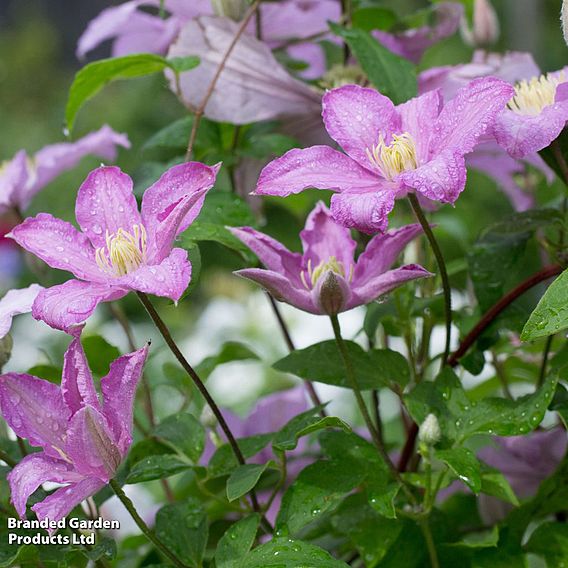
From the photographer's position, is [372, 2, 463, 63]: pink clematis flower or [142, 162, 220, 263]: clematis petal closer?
[142, 162, 220, 263]: clematis petal

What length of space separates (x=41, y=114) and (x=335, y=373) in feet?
12.2

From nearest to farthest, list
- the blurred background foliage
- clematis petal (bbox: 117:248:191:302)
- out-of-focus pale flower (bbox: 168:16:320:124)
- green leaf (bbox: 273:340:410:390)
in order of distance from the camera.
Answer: clematis petal (bbox: 117:248:191:302)
green leaf (bbox: 273:340:410:390)
out-of-focus pale flower (bbox: 168:16:320:124)
the blurred background foliage

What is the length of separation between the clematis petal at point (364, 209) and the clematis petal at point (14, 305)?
15cm

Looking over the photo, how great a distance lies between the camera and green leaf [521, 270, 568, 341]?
0.39 meters

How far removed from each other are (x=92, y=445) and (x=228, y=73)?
288 millimetres

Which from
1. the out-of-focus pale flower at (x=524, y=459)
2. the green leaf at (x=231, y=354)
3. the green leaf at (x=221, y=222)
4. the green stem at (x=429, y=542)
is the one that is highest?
the green leaf at (x=221, y=222)

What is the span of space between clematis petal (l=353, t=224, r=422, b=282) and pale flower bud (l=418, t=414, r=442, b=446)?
0.25ft

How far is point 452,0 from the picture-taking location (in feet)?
2.36

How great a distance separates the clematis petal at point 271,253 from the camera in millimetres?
469

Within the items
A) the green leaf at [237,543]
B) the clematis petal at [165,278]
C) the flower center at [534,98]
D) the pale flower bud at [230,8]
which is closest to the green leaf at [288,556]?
the green leaf at [237,543]

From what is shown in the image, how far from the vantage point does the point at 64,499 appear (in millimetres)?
415

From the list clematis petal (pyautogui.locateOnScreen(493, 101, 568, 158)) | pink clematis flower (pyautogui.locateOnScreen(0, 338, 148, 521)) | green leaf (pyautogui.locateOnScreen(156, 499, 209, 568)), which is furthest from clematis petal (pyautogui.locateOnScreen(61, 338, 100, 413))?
clematis petal (pyautogui.locateOnScreen(493, 101, 568, 158))

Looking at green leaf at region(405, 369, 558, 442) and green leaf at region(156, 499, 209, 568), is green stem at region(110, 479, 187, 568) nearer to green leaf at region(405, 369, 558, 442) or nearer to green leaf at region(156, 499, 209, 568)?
green leaf at region(156, 499, 209, 568)

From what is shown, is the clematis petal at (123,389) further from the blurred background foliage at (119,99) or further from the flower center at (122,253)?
the blurred background foliage at (119,99)
